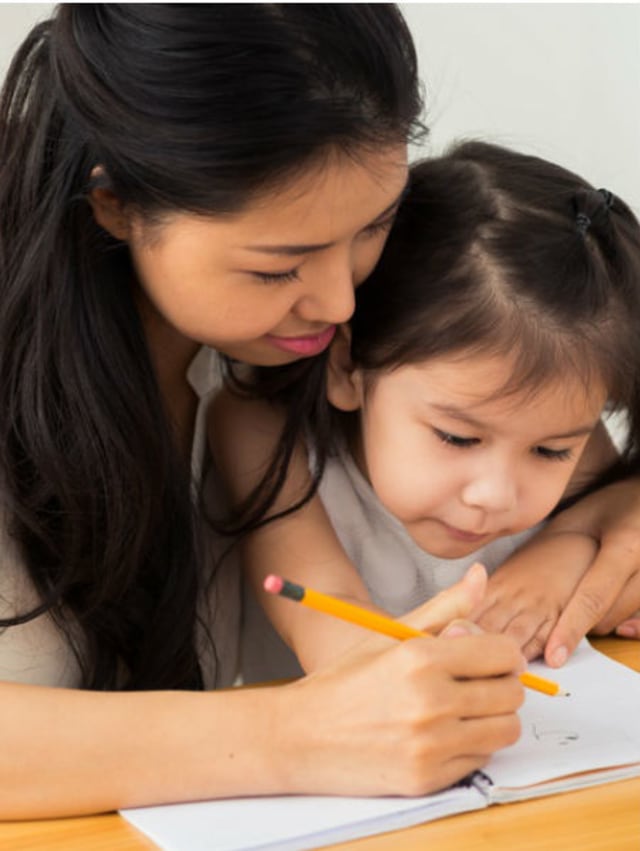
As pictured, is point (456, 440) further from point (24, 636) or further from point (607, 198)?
point (24, 636)

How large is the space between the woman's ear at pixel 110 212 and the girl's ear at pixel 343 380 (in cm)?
24

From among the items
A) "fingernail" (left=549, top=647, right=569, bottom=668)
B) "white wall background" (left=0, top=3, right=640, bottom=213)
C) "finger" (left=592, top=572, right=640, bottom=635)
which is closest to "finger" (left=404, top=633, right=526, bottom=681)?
"fingernail" (left=549, top=647, right=569, bottom=668)

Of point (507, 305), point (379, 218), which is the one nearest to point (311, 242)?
point (379, 218)

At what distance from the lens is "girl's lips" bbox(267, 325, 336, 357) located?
3.72 ft

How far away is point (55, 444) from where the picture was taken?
1.11 meters

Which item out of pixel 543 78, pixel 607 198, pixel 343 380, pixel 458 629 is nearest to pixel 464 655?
pixel 458 629

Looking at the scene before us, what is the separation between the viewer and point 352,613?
915mm

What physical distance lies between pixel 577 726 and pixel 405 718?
0.16 metres

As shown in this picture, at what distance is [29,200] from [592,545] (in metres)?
0.54

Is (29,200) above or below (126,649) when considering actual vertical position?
above

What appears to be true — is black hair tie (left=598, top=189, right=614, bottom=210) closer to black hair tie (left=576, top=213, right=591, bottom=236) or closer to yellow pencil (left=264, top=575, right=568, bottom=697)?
black hair tie (left=576, top=213, right=591, bottom=236)

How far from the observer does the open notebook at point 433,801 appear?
896 mm

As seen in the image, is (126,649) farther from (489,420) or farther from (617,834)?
(617,834)

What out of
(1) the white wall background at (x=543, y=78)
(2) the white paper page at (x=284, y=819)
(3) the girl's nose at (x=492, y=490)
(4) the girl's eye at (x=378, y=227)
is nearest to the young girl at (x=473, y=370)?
(3) the girl's nose at (x=492, y=490)
